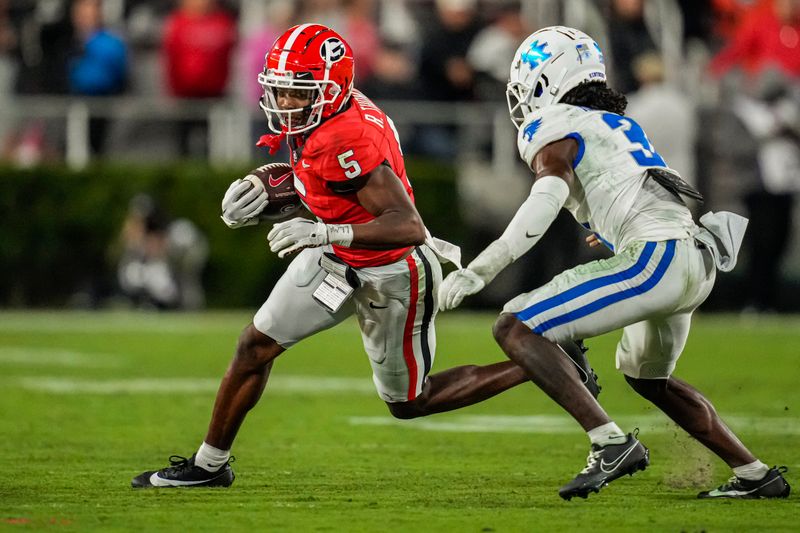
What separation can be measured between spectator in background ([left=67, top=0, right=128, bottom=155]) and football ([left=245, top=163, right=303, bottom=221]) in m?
8.17

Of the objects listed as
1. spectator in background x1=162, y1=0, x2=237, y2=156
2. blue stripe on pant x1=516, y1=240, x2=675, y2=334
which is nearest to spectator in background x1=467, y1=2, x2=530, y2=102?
spectator in background x1=162, y1=0, x2=237, y2=156

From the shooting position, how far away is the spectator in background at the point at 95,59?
44.4 ft

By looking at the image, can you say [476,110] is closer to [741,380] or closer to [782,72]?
[782,72]

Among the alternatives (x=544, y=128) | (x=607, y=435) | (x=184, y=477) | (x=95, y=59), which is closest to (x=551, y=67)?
(x=544, y=128)

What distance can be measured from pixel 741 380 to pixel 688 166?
384cm

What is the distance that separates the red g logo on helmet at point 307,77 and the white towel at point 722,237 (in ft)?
4.60

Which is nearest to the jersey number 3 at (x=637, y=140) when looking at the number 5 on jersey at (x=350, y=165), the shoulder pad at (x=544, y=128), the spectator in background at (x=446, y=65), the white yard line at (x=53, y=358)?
the shoulder pad at (x=544, y=128)

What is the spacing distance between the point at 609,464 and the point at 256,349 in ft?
4.61

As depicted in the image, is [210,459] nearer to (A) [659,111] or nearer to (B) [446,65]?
(A) [659,111]

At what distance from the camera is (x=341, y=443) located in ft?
22.7

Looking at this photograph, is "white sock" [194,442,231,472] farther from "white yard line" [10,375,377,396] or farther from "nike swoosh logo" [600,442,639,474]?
"white yard line" [10,375,377,396]

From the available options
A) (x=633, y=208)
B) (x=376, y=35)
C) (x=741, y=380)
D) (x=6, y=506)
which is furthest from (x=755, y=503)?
(x=376, y=35)

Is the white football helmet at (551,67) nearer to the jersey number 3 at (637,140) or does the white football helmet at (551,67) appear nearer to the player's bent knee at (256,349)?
the jersey number 3 at (637,140)

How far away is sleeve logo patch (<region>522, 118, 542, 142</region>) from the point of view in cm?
519
